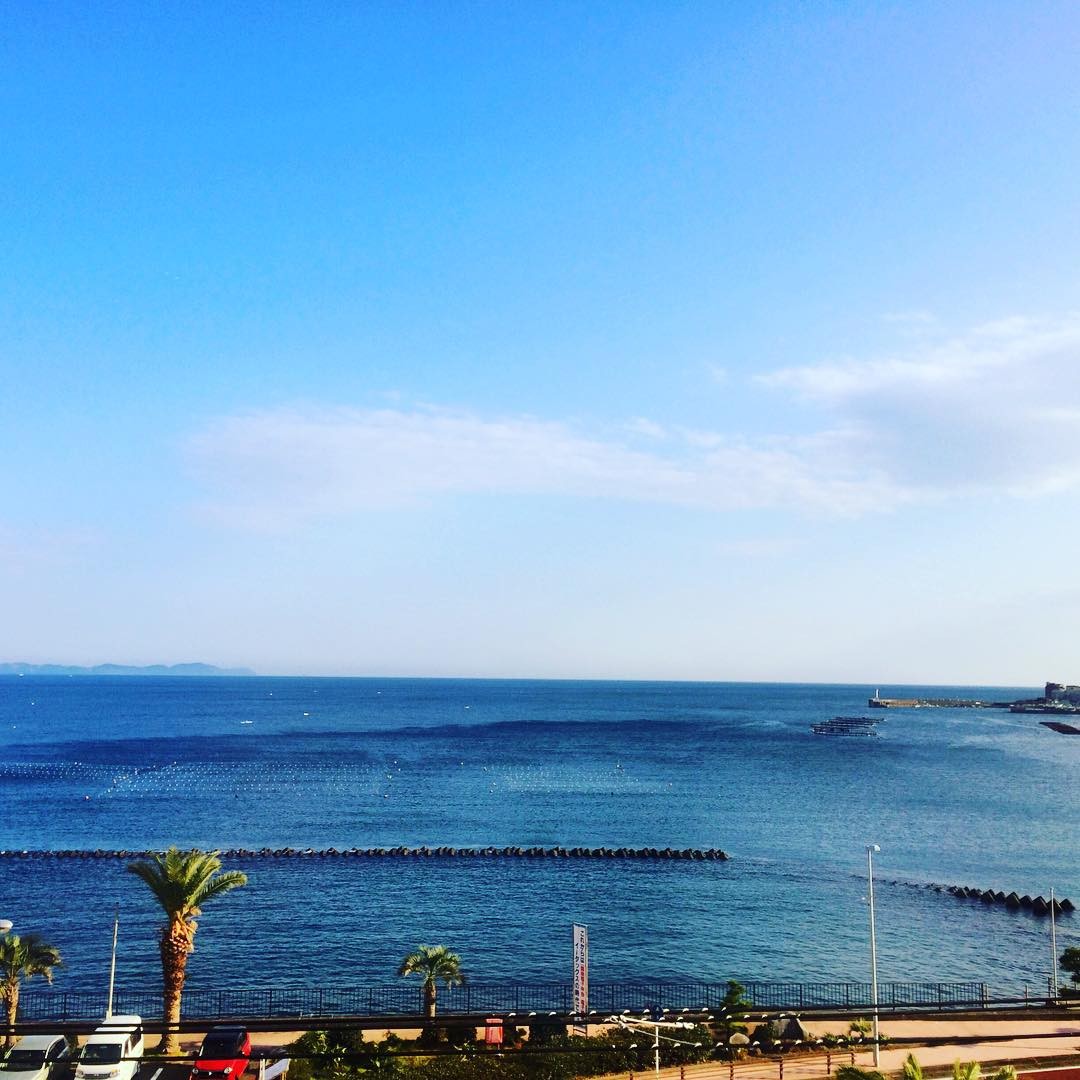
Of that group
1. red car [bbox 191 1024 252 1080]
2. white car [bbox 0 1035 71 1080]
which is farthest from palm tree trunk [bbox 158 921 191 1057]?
red car [bbox 191 1024 252 1080]

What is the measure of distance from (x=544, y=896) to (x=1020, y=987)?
1270 inches

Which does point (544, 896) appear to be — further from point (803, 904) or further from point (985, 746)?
point (985, 746)

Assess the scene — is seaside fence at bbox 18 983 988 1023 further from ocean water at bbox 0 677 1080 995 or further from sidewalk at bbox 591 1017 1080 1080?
sidewalk at bbox 591 1017 1080 1080

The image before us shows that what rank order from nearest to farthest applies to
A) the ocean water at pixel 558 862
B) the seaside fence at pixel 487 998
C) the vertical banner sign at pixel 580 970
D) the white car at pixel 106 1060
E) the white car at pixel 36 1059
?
the white car at pixel 106 1060
the white car at pixel 36 1059
the vertical banner sign at pixel 580 970
the seaside fence at pixel 487 998
the ocean water at pixel 558 862

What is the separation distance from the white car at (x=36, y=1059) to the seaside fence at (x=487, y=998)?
649 inches

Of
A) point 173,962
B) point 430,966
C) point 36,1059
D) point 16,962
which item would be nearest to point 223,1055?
point 36,1059

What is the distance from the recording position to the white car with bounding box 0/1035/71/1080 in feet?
86.2

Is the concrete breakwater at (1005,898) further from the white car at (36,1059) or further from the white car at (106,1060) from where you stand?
the white car at (36,1059)

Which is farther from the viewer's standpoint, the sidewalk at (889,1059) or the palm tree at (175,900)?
the palm tree at (175,900)

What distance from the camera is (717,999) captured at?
47.2 meters

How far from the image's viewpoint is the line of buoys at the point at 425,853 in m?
82.4

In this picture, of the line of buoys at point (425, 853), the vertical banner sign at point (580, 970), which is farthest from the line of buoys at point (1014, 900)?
the vertical banner sign at point (580, 970)

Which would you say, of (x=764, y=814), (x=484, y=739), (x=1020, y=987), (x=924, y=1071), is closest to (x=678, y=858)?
(x=764, y=814)

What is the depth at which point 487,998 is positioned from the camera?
157 feet
